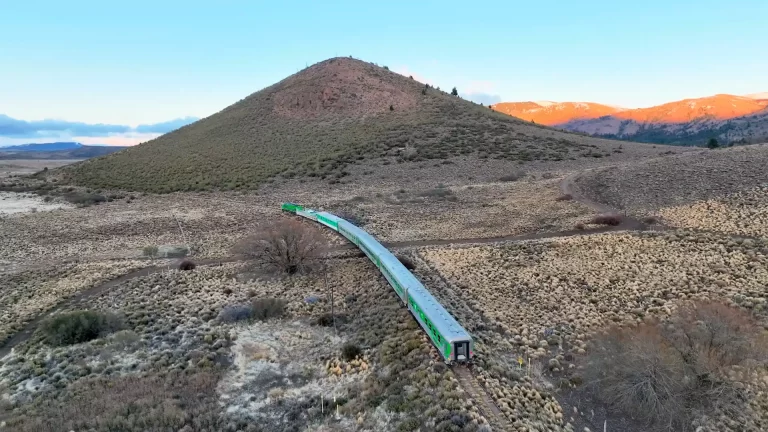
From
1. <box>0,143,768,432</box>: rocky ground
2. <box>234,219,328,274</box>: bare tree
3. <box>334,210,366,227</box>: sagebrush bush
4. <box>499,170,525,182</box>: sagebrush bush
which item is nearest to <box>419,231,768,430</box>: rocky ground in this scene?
<box>0,143,768,432</box>: rocky ground

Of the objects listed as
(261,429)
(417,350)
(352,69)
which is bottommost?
(261,429)

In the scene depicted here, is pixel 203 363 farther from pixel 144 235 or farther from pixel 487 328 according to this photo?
pixel 144 235

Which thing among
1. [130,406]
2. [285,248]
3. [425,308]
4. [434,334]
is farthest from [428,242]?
[130,406]

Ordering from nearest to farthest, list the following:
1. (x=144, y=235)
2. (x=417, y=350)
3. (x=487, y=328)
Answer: (x=417, y=350) < (x=487, y=328) < (x=144, y=235)

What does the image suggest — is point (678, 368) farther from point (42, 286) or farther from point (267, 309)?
point (42, 286)

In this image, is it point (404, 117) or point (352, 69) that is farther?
point (352, 69)

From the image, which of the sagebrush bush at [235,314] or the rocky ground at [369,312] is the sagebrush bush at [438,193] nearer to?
the rocky ground at [369,312]

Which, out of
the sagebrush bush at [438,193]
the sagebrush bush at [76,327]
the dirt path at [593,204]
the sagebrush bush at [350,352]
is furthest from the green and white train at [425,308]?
the sagebrush bush at [438,193]

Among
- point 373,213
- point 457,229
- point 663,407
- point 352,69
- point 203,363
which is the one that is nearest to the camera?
point 663,407

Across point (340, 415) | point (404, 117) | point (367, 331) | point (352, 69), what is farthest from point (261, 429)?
point (352, 69)
